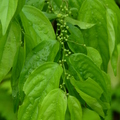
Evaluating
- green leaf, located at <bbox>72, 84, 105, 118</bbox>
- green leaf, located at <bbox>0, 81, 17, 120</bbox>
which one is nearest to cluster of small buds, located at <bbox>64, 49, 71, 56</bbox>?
green leaf, located at <bbox>72, 84, 105, 118</bbox>

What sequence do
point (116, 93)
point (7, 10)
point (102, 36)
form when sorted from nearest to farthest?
point (7, 10), point (102, 36), point (116, 93)

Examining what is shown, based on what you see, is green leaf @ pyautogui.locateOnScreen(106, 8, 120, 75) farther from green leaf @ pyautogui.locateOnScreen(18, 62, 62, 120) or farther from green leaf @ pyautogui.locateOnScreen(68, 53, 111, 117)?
green leaf @ pyautogui.locateOnScreen(18, 62, 62, 120)

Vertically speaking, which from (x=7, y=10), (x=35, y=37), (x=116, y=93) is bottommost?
(x=116, y=93)

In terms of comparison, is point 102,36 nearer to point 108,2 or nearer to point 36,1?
point 108,2

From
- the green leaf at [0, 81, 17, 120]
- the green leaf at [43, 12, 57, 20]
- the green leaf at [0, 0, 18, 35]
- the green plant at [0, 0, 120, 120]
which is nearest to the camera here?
the green leaf at [0, 0, 18, 35]

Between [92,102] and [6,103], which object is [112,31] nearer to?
[92,102]

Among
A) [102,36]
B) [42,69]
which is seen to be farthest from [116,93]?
[42,69]

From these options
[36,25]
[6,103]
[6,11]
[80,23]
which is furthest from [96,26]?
[6,103]

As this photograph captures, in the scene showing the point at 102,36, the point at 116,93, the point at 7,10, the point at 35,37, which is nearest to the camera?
the point at 7,10
